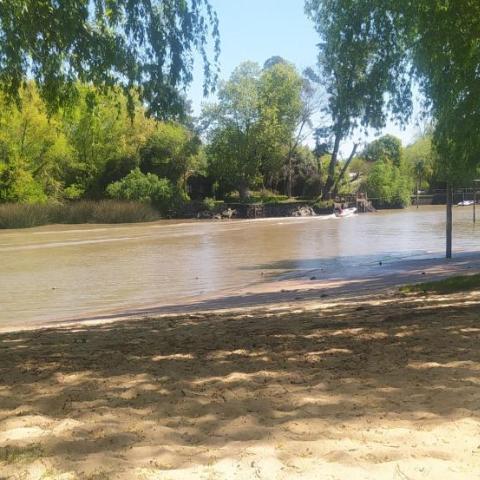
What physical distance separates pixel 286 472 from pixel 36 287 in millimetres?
15513

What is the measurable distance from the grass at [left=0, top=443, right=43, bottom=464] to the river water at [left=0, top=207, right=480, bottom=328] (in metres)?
7.82

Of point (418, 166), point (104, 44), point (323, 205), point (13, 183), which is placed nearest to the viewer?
point (104, 44)

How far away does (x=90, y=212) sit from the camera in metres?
59.9

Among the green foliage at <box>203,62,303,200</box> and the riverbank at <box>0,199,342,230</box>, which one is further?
the green foliage at <box>203,62,303,200</box>

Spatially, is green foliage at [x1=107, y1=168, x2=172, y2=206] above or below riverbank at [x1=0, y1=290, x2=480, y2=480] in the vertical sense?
above

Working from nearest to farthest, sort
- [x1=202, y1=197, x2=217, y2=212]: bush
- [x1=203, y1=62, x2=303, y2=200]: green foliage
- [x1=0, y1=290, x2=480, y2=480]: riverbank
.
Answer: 1. [x1=0, y1=290, x2=480, y2=480]: riverbank
2. [x1=203, y1=62, x2=303, y2=200]: green foliage
3. [x1=202, y1=197, x2=217, y2=212]: bush

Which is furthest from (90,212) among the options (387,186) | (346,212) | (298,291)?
(298,291)

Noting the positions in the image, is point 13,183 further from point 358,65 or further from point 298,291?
point 358,65

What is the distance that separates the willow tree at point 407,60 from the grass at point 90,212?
49.6 meters

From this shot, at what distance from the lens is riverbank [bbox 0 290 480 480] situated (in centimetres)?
349

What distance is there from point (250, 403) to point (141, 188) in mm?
60041

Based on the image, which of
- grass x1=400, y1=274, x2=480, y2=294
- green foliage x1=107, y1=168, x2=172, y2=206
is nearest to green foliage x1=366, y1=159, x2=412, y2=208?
green foliage x1=107, y1=168, x2=172, y2=206

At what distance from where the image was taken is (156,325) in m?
8.88

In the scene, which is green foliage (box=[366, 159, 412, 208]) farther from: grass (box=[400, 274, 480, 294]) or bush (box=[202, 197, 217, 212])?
grass (box=[400, 274, 480, 294])
